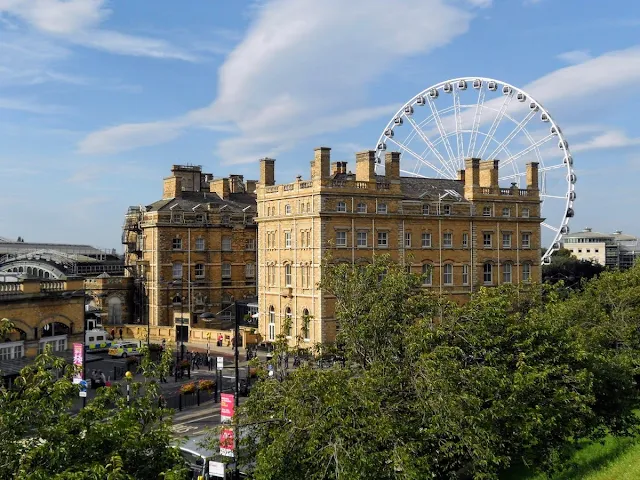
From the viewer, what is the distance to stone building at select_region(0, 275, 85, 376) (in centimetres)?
3875

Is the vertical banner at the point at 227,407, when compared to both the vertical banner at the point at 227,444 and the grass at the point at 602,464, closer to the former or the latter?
the vertical banner at the point at 227,444

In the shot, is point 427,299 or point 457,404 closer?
point 457,404

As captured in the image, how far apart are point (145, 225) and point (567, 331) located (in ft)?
170

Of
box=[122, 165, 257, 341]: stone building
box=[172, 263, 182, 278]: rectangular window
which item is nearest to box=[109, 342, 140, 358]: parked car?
box=[122, 165, 257, 341]: stone building

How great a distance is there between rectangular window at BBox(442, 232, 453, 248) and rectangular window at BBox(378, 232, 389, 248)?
600cm

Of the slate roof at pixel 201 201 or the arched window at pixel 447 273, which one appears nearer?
the arched window at pixel 447 273

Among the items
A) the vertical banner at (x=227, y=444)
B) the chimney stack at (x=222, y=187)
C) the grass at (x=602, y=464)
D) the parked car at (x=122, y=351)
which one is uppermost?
the chimney stack at (x=222, y=187)

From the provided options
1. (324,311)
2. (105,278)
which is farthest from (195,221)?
(324,311)

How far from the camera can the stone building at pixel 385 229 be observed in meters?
56.1

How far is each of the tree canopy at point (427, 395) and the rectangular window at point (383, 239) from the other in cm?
2589

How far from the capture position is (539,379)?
84.5 ft

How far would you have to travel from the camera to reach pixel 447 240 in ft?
204

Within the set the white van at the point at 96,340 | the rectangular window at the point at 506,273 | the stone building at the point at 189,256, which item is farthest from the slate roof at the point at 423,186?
the white van at the point at 96,340

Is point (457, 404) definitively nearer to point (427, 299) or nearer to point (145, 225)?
point (427, 299)
